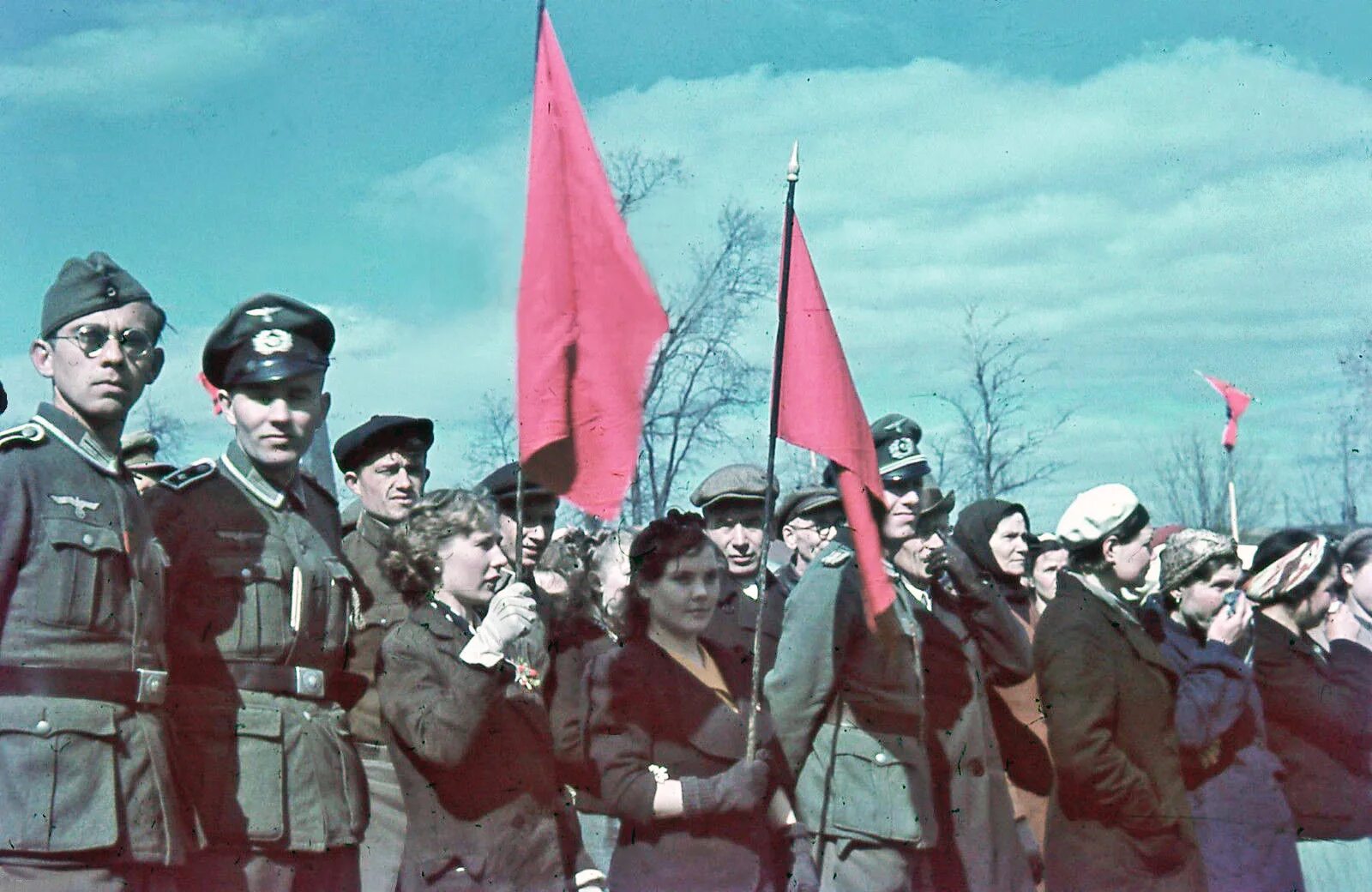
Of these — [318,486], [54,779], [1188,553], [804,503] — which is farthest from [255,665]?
[1188,553]

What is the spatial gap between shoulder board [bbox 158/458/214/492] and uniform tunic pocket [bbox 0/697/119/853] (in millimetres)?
771

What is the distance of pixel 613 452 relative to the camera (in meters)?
4.75

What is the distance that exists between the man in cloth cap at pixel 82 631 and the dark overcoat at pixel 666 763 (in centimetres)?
139

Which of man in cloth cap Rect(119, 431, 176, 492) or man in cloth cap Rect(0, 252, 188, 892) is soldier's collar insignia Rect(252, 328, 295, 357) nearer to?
man in cloth cap Rect(0, 252, 188, 892)

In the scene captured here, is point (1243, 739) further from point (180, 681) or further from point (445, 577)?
point (180, 681)

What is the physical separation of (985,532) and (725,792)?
287 cm

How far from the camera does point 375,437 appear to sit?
19.4 ft

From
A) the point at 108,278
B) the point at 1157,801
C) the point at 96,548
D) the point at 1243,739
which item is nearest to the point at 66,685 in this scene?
the point at 96,548

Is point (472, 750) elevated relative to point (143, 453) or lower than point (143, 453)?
lower

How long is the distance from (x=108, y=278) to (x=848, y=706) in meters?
2.82

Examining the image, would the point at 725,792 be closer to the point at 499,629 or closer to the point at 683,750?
the point at 683,750

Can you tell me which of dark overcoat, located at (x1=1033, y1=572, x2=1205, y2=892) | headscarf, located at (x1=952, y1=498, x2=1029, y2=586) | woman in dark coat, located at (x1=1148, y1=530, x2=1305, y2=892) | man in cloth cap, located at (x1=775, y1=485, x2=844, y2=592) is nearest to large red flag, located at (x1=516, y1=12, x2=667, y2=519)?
dark overcoat, located at (x1=1033, y1=572, x2=1205, y2=892)

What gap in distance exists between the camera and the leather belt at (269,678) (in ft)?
13.4

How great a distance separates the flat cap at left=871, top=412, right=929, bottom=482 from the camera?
19.4 ft
